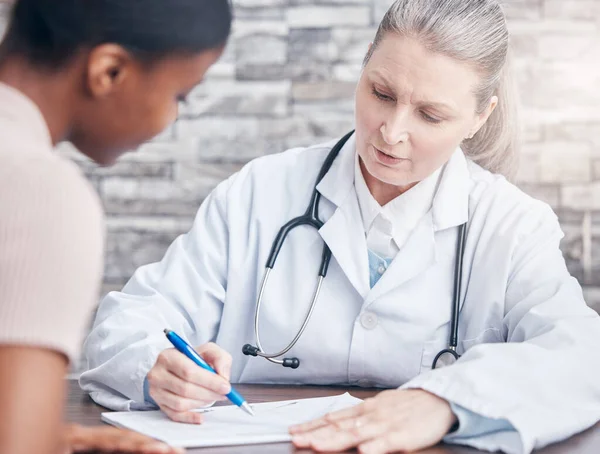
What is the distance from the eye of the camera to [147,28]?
0.80 m

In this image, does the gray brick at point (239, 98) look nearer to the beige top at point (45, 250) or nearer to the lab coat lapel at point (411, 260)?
the lab coat lapel at point (411, 260)

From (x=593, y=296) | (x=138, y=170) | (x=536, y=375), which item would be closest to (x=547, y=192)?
(x=593, y=296)

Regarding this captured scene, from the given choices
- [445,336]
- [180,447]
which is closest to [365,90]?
[445,336]

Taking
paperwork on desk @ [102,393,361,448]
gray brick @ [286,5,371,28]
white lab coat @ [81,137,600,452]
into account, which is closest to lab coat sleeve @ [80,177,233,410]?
white lab coat @ [81,137,600,452]

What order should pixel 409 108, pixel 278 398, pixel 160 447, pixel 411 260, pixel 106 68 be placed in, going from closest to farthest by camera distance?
1. pixel 106 68
2. pixel 160 447
3. pixel 278 398
4. pixel 409 108
5. pixel 411 260

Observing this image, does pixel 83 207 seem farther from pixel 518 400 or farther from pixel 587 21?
pixel 587 21

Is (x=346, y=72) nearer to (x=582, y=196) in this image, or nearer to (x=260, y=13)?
(x=260, y=13)

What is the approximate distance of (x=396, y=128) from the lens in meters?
1.49

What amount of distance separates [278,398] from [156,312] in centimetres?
30

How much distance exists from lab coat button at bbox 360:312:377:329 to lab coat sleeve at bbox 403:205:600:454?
0.81ft

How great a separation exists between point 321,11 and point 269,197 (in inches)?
38.5

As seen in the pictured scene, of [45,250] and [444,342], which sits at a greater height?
[45,250]

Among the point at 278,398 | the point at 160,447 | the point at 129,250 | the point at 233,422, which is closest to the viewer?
the point at 160,447

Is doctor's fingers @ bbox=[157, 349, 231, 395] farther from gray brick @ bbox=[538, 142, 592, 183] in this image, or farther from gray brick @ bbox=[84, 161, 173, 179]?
gray brick @ bbox=[538, 142, 592, 183]
